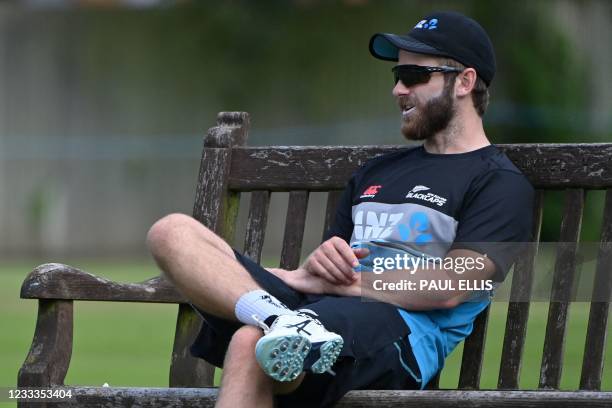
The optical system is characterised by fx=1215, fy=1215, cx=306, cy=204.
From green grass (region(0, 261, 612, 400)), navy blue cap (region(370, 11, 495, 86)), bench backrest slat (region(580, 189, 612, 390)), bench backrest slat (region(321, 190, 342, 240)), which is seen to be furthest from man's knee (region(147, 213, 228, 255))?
green grass (region(0, 261, 612, 400))

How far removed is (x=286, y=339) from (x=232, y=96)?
13084 millimetres

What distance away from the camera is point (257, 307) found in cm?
354

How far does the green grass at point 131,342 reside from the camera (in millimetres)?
6816

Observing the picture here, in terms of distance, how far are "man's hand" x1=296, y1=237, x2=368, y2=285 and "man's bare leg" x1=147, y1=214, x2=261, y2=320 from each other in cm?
26

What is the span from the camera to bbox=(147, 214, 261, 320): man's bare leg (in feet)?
11.7

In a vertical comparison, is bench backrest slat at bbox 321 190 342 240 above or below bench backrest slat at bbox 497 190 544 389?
above

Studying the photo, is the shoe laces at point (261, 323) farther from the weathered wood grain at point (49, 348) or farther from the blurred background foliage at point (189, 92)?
the blurred background foliage at point (189, 92)

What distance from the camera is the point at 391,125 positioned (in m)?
15.8

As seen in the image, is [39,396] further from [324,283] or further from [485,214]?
[485,214]

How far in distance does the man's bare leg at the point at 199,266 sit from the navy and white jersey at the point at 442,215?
Answer: 0.54m

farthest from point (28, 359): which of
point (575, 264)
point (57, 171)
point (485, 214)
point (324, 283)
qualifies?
point (57, 171)

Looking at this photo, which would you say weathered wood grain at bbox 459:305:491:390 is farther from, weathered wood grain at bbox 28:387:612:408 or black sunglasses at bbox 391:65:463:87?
black sunglasses at bbox 391:65:463:87

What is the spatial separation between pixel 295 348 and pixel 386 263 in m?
0.70

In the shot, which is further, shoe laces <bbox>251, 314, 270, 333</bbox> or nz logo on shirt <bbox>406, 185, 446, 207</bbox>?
nz logo on shirt <bbox>406, 185, 446, 207</bbox>
